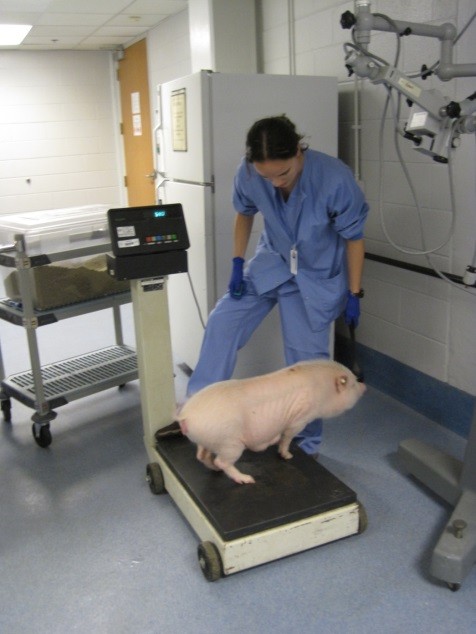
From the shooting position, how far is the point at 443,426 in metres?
2.74

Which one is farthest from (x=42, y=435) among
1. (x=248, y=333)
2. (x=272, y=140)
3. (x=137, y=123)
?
(x=137, y=123)

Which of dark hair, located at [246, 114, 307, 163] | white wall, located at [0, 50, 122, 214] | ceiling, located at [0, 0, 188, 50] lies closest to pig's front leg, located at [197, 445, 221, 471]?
dark hair, located at [246, 114, 307, 163]

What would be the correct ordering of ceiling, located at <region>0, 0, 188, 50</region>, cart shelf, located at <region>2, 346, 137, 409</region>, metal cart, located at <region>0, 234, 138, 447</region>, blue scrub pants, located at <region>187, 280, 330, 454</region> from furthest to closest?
ceiling, located at <region>0, 0, 188, 50</region>
cart shelf, located at <region>2, 346, 137, 409</region>
metal cart, located at <region>0, 234, 138, 447</region>
blue scrub pants, located at <region>187, 280, 330, 454</region>

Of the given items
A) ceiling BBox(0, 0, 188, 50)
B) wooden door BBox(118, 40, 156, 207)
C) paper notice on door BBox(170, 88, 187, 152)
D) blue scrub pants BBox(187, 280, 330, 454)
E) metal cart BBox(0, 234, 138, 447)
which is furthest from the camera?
wooden door BBox(118, 40, 156, 207)

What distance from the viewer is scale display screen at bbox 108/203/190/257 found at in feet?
6.56

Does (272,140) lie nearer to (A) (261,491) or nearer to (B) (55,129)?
(A) (261,491)

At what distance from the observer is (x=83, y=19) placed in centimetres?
478

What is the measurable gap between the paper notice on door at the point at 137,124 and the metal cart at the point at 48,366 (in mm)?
3480

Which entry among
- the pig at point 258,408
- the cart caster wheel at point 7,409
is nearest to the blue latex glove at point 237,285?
the pig at point 258,408

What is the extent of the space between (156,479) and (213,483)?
1.08ft

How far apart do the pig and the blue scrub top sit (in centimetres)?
34

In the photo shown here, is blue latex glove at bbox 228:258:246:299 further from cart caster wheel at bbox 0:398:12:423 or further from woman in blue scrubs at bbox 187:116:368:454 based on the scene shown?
cart caster wheel at bbox 0:398:12:423

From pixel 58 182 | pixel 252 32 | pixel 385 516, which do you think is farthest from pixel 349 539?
pixel 58 182

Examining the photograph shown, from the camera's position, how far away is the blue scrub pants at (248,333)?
235cm
